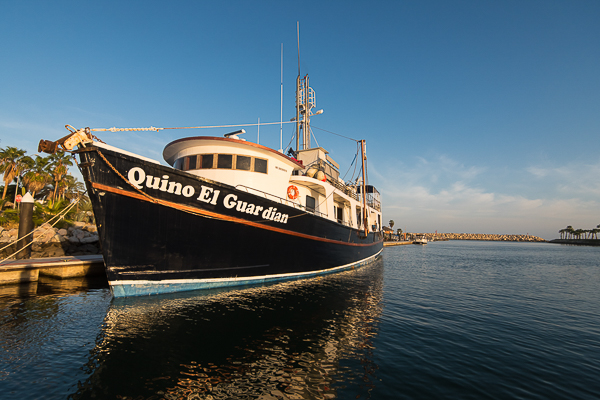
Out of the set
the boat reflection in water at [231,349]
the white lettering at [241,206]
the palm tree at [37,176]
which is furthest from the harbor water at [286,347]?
the palm tree at [37,176]

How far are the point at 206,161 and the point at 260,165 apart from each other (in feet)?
7.65

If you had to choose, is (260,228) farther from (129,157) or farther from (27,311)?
(27,311)

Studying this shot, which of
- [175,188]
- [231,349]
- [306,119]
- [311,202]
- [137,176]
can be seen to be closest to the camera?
[231,349]

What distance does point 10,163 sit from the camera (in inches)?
1003

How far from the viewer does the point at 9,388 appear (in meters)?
4.11

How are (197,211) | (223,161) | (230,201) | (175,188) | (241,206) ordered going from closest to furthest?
(175,188) → (197,211) → (230,201) → (241,206) → (223,161)

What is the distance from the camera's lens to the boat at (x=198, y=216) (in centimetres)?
783

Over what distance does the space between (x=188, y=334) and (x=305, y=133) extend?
17.8 metres

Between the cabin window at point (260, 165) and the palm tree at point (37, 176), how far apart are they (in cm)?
2632

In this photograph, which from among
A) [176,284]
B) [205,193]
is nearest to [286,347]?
[176,284]

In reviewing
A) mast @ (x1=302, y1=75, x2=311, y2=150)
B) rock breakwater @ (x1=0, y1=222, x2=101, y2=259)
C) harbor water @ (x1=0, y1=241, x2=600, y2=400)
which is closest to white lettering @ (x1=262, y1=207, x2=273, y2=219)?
harbor water @ (x1=0, y1=241, x2=600, y2=400)

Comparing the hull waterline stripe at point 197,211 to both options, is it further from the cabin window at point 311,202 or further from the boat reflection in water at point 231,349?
the cabin window at point 311,202

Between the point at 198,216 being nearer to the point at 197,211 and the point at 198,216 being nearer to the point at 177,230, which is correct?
the point at 197,211

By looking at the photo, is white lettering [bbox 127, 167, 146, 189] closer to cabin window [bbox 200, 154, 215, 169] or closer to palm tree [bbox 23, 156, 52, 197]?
cabin window [bbox 200, 154, 215, 169]
